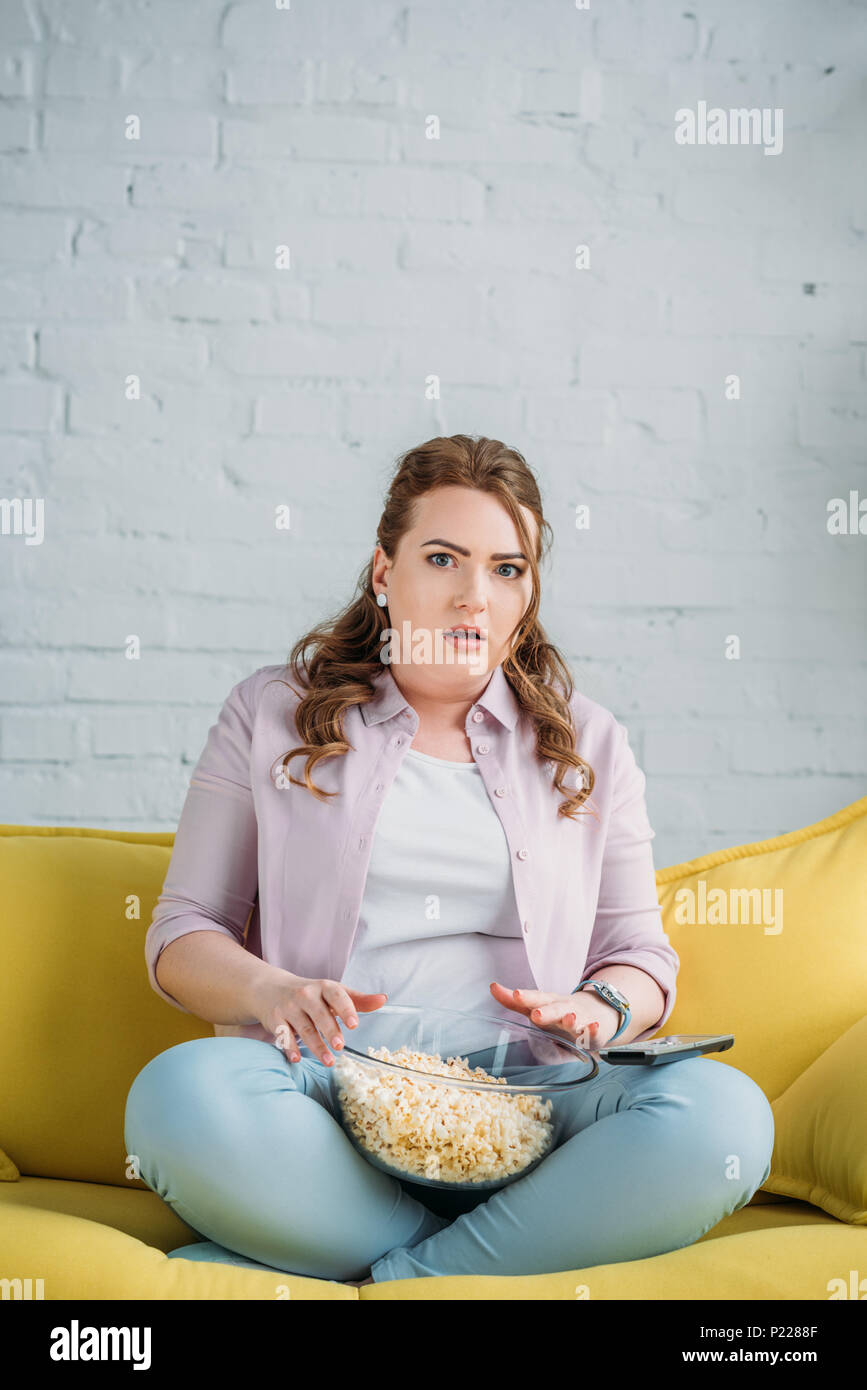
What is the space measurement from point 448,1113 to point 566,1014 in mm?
179

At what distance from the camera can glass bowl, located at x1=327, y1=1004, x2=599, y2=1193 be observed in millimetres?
1035

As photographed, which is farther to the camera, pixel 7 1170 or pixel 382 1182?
pixel 7 1170

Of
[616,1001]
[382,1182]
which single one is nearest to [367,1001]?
[382,1182]

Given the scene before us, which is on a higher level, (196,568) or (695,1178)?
(196,568)

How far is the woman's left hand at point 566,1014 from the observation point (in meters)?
1.16

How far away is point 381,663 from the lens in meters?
1.49

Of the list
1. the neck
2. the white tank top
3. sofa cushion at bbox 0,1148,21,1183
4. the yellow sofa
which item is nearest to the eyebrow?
the neck

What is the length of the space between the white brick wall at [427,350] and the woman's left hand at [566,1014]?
Result: 0.87 meters

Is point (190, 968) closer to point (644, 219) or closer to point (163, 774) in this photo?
point (163, 774)

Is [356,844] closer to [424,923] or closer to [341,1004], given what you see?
[424,923]

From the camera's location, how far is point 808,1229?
42.8 inches

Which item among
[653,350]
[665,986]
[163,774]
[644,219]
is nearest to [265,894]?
[665,986]

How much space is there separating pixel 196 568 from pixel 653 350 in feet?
2.78

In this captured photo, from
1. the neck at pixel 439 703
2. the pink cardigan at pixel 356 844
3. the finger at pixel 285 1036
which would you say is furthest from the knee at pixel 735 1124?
the neck at pixel 439 703
